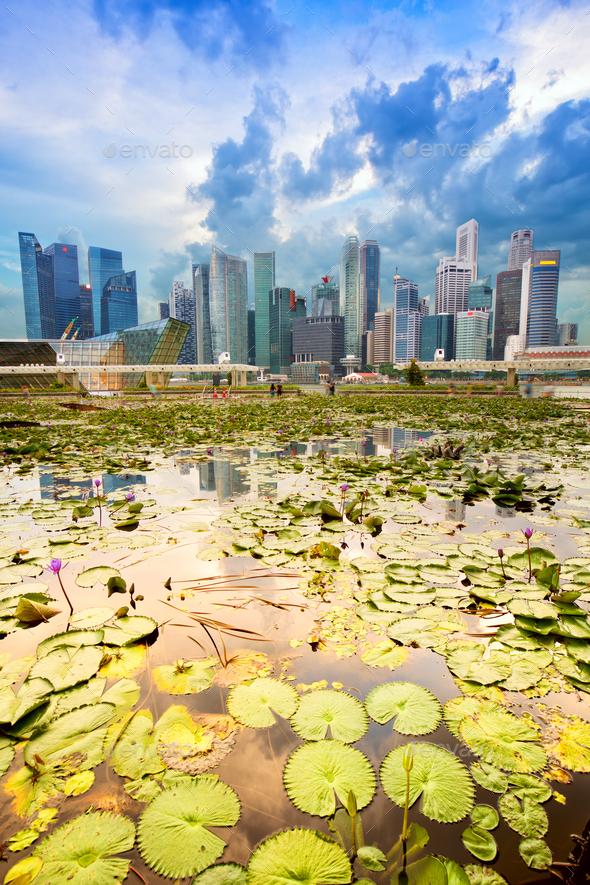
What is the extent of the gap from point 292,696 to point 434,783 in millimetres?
484

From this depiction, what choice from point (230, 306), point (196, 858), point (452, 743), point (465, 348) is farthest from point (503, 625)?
point (465, 348)

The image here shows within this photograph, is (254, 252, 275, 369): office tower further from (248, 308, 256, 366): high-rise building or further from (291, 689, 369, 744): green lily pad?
(291, 689, 369, 744): green lily pad

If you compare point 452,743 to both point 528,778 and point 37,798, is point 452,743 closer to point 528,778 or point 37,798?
point 528,778

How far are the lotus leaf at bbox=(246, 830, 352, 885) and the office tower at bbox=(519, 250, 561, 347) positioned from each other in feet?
284

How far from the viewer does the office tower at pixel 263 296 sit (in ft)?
244

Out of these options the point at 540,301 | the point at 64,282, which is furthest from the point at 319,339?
the point at 64,282

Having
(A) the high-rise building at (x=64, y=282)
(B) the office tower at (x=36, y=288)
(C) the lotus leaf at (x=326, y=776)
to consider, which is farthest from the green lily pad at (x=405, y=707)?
(A) the high-rise building at (x=64, y=282)

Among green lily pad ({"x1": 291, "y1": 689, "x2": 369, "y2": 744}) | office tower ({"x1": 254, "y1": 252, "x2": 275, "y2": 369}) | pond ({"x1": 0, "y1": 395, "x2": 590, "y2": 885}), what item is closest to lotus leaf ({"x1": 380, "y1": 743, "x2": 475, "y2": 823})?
pond ({"x1": 0, "y1": 395, "x2": 590, "y2": 885})

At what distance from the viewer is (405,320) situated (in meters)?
122

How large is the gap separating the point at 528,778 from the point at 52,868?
1140 millimetres

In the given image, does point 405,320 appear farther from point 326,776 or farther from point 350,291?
point 326,776

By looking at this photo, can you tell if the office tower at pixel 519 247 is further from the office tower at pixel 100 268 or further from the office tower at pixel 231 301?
the office tower at pixel 100 268

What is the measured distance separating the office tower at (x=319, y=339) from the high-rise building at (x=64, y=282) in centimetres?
5909

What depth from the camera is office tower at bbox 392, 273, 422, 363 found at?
121 m
